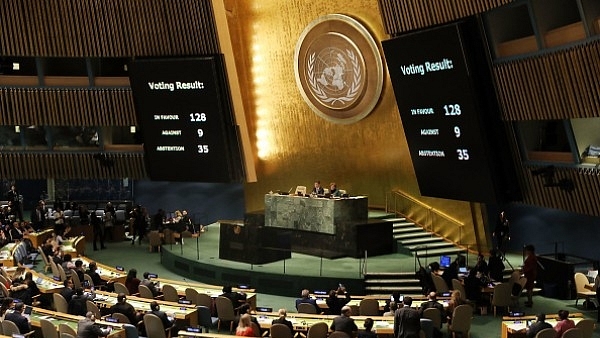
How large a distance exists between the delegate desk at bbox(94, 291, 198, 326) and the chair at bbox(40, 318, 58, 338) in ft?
6.75

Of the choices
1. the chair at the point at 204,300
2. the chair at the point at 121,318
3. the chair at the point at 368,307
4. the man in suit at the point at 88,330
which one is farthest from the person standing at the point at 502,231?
the man in suit at the point at 88,330

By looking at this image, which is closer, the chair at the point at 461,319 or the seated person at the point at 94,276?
the chair at the point at 461,319

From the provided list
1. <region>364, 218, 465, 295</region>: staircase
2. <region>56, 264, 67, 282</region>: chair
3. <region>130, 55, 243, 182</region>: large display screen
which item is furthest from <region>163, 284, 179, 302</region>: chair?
<region>130, 55, 243, 182</region>: large display screen

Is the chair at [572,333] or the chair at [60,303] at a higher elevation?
the chair at [60,303]

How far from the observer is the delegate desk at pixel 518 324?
49.3 feet

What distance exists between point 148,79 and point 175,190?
1084 cm

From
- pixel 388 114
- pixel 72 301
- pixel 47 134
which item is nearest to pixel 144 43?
pixel 47 134

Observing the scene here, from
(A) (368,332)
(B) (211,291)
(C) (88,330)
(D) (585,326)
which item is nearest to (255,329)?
(A) (368,332)

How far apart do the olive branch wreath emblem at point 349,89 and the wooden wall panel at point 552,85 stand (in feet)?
22.0

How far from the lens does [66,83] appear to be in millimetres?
25812

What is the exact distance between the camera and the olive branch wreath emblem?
25188 millimetres

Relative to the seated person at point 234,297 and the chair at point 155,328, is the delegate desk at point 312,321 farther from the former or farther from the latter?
the chair at point 155,328

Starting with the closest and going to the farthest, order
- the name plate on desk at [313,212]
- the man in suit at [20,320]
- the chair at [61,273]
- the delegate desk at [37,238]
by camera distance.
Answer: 1. the man in suit at [20,320]
2. the chair at [61,273]
3. the name plate on desk at [313,212]
4. the delegate desk at [37,238]

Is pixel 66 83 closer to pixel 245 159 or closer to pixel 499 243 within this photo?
pixel 245 159
